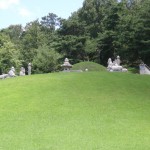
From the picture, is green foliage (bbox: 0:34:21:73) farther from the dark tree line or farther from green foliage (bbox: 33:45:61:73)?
green foliage (bbox: 33:45:61:73)

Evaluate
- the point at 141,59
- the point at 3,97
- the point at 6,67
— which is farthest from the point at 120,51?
the point at 3,97

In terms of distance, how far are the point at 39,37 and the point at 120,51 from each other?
21.3 metres

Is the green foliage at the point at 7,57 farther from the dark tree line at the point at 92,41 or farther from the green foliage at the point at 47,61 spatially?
the green foliage at the point at 47,61

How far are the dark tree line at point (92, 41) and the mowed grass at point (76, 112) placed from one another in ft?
70.5

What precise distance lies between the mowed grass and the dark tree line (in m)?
21.5

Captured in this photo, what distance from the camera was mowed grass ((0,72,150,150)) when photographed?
40.6 feet

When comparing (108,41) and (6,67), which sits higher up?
(108,41)

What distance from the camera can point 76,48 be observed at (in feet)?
194

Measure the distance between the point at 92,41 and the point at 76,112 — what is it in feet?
146

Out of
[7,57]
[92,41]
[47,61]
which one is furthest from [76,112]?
[92,41]

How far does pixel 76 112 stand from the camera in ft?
55.4

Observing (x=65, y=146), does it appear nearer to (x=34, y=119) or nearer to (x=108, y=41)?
(x=34, y=119)

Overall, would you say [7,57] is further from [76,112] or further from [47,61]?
[76,112]

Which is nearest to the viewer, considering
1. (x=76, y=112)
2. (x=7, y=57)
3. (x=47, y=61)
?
(x=76, y=112)
